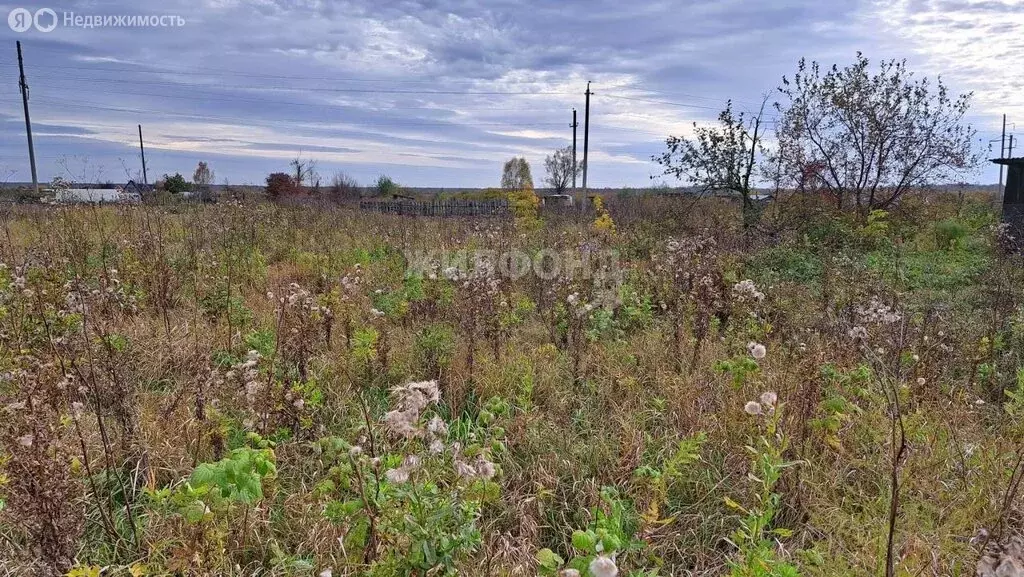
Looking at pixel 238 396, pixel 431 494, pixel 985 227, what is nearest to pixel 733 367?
pixel 431 494

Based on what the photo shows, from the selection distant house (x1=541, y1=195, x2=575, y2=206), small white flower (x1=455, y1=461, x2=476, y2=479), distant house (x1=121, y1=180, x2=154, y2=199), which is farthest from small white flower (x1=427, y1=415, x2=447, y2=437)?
distant house (x1=541, y1=195, x2=575, y2=206)

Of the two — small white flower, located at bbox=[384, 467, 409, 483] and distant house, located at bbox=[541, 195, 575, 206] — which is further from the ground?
distant house, located at bbox=[541, 195, 575, 206]

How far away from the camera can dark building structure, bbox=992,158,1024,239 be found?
35.6 feet

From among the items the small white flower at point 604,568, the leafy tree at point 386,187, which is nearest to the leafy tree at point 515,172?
the leafy tree at point 386,187

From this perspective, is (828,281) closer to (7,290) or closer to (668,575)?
(668,575)

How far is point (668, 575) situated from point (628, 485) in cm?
57

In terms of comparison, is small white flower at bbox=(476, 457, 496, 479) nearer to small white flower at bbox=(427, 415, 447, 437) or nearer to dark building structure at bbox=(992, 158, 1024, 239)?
small white flower at bbox=(427, 415, 447, 437)

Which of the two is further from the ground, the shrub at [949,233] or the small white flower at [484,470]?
the shrub at [949,233]

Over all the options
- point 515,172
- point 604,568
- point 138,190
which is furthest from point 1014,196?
point 515,172

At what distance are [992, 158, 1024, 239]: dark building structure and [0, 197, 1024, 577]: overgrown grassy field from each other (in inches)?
236

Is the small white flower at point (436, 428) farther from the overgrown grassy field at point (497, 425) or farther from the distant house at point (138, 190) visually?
the distant house at point (138, 190)

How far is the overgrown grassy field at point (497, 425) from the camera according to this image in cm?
195

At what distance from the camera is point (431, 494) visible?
1778mm

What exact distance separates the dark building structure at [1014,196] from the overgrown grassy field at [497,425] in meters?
5.99
